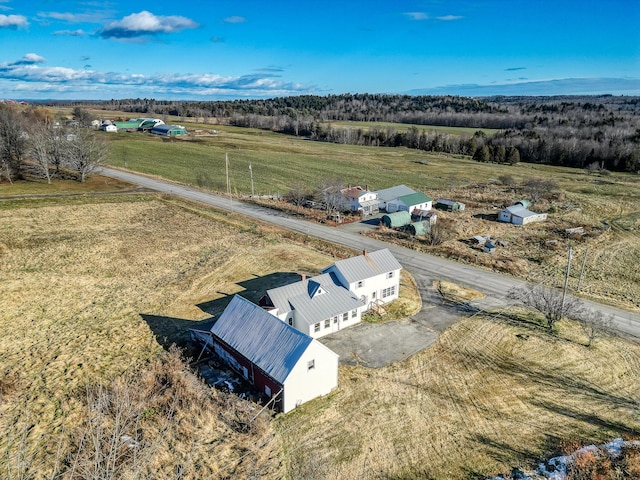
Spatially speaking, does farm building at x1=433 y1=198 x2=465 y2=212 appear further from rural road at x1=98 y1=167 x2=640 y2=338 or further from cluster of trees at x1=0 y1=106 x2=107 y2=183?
cluster of trees at x1=0 y1=106 x2=107 y2=183

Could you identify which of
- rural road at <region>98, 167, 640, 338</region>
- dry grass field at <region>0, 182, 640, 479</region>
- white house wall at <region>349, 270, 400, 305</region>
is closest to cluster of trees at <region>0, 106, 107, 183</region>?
rural road at <region>98, 167, 640, 338</region>

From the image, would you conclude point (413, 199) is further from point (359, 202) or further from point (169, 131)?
point (169, 131)

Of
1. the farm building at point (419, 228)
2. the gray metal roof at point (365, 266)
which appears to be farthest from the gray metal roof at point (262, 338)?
the farm building at point (419, 228)

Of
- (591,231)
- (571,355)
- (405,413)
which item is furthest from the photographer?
(591,231)

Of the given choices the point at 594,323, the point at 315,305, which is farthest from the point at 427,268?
the point at 315,305

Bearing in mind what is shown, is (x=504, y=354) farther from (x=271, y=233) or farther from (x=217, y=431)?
(x=271, y=233)

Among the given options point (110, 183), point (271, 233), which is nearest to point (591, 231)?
point (271, 233)
